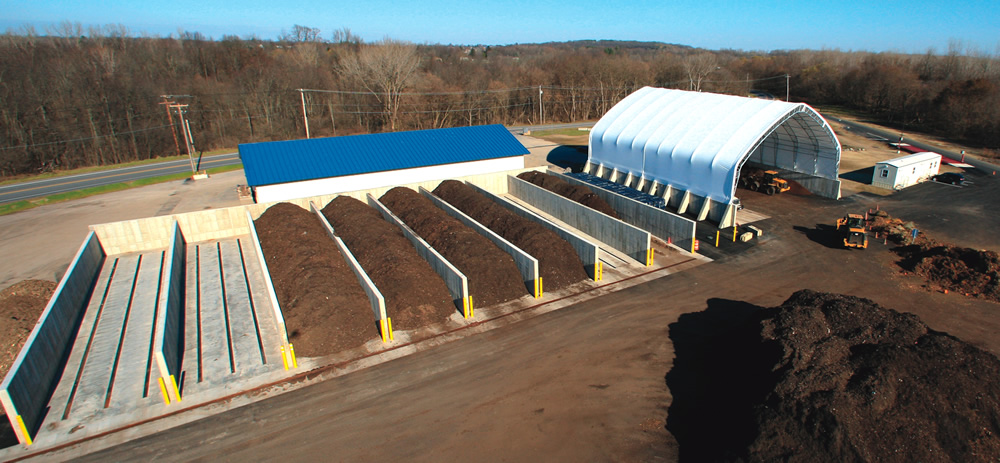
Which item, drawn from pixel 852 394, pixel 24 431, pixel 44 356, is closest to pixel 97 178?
pixel 44 356

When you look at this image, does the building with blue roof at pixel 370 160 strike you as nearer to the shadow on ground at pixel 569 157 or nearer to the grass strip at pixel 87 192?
the shadow on ground at pixel 569 157

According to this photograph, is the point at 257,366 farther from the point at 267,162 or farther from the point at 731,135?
the point at 731,135

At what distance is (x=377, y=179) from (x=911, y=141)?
167 feet

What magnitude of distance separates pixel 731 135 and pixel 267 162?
85.2ft

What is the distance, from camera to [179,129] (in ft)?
186

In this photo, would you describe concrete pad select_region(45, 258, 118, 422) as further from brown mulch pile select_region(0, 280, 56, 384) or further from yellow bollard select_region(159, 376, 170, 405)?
yellow bollard select_region(159, 376, 170, 405)

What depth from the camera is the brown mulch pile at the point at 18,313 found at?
15.8 metres

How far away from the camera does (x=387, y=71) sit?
6166 centimetres

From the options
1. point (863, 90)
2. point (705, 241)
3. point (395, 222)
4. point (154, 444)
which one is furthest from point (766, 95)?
point (154, 444)

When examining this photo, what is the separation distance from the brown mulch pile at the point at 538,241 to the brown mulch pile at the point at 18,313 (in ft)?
54.9

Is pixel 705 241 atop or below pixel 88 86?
below

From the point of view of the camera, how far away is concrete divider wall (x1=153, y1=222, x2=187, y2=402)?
44.5 feet

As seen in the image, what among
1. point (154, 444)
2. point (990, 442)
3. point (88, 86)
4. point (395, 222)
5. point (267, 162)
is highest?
point (88, 86)

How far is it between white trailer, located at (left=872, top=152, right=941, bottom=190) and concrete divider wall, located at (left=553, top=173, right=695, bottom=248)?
17889mm
